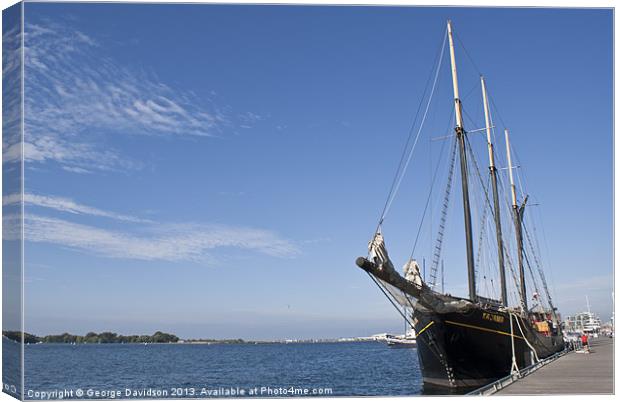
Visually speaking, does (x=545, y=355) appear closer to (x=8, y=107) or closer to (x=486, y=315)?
(x=486, y=315)

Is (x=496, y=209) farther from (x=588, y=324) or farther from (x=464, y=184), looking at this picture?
(x=588, y=324)

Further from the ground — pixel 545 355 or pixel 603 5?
pixel 603 5

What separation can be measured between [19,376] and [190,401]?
3.82 meters

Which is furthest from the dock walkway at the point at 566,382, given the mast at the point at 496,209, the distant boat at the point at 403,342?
the distant boat at the point at 403,342

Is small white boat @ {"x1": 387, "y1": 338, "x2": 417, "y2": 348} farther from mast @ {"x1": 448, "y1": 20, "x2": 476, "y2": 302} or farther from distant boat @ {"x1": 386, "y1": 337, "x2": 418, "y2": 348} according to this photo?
mast @ {"x1": 448, "y1": 20, "x2": 476, "y2": 302}

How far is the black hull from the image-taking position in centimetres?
2180

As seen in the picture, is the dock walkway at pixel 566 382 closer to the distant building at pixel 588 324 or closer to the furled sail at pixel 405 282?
the furled sail at pixel 405 282

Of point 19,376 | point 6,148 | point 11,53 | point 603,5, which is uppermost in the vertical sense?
point 603,5

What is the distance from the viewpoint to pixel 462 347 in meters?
21.9

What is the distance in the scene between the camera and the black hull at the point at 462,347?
21.8m

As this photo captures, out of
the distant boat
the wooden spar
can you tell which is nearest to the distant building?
the wooden spar

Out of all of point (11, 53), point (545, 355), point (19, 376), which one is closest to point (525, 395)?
point (19, 376)

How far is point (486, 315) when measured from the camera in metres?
22.7

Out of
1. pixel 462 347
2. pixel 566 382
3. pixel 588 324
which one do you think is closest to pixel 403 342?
pixel 588 324
